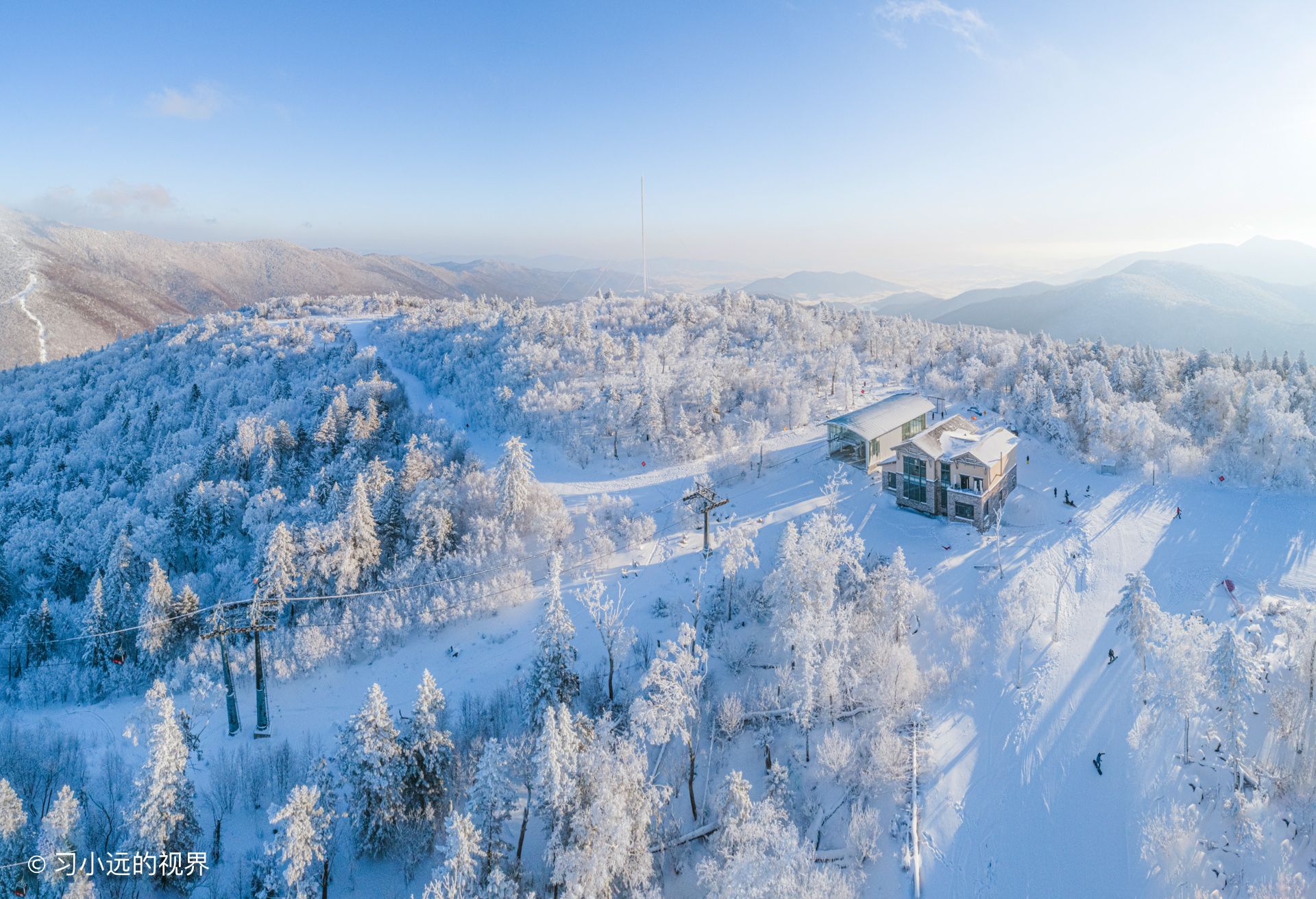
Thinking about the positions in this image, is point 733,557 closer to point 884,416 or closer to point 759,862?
point 759,862

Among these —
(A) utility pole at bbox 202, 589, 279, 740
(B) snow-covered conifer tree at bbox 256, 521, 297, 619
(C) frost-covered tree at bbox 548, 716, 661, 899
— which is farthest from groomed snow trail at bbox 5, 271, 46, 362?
(C) frost-covered tree at bbox 548, 716, 661, 899

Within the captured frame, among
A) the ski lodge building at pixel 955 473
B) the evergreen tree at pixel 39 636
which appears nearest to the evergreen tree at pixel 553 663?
the ski lodge building at pixel 955 473

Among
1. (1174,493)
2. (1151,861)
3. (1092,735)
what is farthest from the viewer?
(1174,493)

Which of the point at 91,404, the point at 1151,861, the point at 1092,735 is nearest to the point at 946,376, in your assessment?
the point at 1092,735

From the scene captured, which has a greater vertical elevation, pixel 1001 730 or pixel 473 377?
pixel 473 377

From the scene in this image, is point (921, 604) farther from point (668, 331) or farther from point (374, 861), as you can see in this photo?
point (668, 331)

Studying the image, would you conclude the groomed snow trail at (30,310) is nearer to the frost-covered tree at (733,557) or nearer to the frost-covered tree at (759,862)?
the frost-covered tree at (733,557)

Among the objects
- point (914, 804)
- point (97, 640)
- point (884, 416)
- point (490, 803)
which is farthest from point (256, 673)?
point (884, 416)
